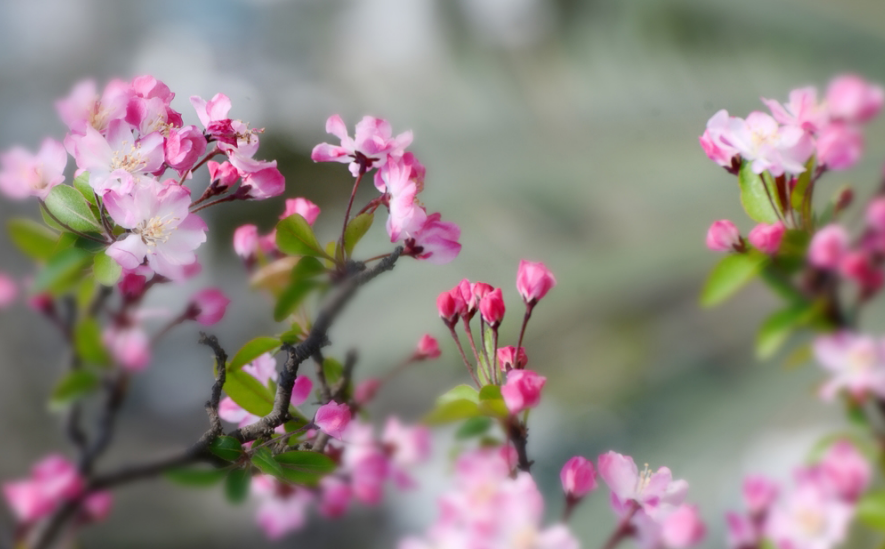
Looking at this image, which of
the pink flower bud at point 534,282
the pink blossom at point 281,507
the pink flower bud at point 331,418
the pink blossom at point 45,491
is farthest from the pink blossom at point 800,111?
the pink blossom at point 45,491

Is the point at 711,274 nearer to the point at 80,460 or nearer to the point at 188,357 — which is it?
the point at 80,460

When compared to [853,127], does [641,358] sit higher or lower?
higher

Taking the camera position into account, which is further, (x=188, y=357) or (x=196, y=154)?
(x=188, y=357)

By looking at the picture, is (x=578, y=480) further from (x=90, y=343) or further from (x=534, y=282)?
(x=90, y=343)

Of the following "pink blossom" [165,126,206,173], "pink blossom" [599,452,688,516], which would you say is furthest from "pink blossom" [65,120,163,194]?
"pink blossom" [599,452,688,516]

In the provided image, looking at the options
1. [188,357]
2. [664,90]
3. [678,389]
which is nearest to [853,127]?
[188,357]

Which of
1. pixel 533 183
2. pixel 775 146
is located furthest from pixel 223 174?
pixel 533 183
